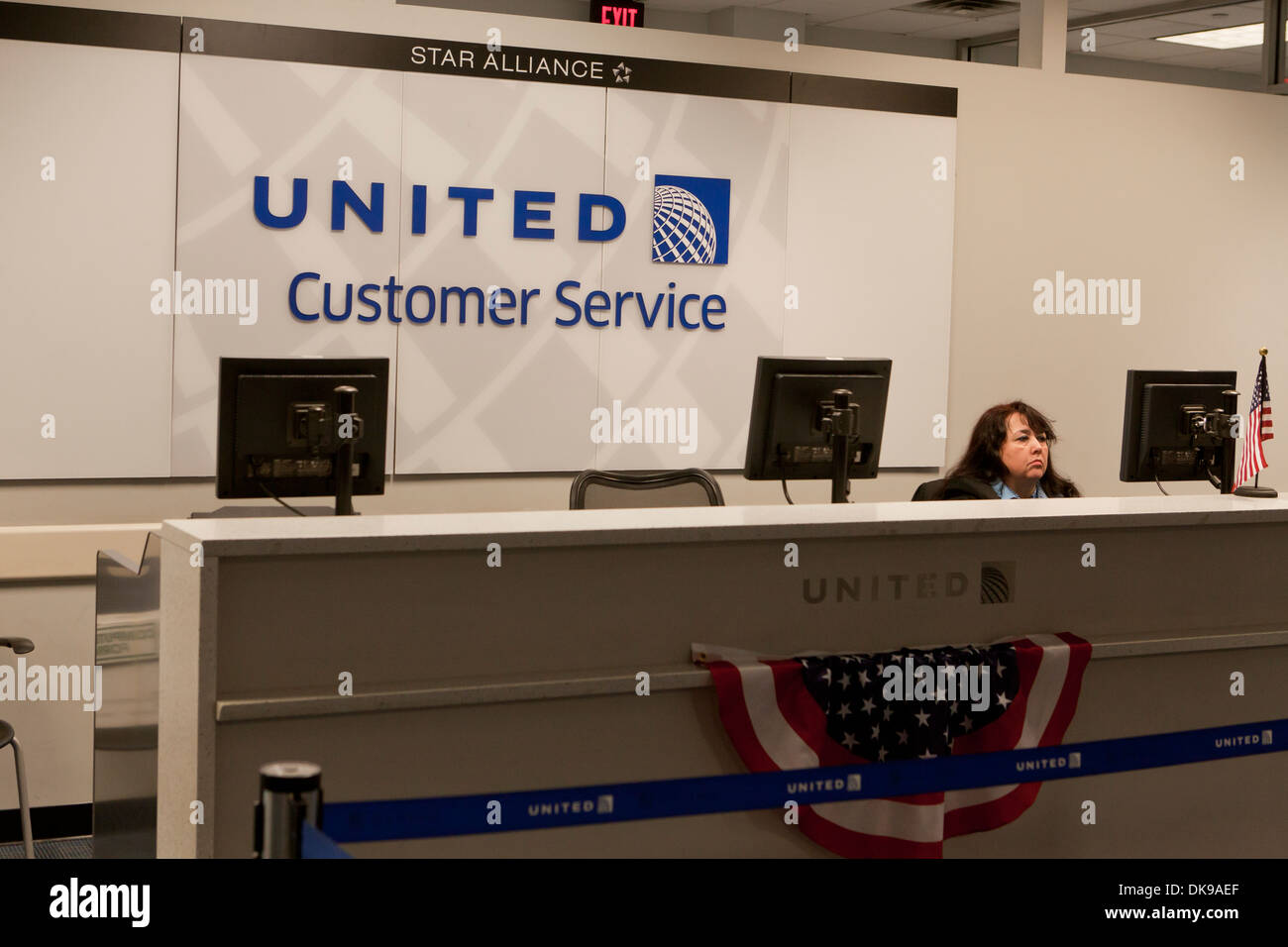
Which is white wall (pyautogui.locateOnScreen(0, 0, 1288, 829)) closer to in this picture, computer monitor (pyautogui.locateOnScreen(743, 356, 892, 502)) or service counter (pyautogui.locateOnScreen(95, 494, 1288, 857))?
computer monitor (pyautogui.locateOnScreen(743, 356, 892, 502))

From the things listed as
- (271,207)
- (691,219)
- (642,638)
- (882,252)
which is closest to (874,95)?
(882,252)

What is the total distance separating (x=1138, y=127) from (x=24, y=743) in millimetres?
5122

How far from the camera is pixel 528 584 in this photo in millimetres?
2596

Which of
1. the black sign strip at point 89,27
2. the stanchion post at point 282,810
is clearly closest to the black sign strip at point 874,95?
the black sign strip at point 89,27

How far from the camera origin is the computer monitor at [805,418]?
4.04 m

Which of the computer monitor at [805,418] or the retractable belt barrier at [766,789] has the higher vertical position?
the computer monitor at [805,418]

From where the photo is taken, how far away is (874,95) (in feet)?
19.1

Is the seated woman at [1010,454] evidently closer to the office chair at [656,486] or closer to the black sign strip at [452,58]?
the office chair at [656,486]

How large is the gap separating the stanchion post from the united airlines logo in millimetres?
4190

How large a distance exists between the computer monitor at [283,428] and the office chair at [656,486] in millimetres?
922

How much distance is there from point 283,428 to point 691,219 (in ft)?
7.91

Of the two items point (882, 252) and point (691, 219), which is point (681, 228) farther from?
point (882, 252)

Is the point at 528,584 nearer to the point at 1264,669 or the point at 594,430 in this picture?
the point at 1264,669
